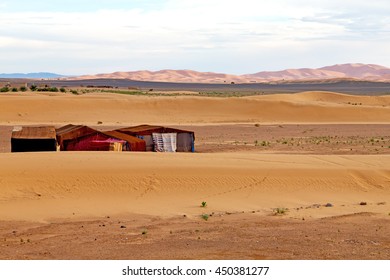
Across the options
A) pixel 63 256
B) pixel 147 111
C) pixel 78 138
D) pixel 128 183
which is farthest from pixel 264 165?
pixel 147 111

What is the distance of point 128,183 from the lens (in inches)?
787

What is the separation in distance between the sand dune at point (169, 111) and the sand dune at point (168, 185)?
1108 inches

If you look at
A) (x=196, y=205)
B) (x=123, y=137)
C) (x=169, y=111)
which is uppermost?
(x=123, y=137)

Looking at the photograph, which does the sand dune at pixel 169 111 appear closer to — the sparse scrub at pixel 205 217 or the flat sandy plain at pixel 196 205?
the flat sandy plain at pixel 196 205

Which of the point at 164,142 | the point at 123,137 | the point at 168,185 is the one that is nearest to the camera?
the point at 168,185

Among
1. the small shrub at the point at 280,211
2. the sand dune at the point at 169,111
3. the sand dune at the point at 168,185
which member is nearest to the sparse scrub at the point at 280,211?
the small shrub at the point at 280,211

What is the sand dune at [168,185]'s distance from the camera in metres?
18.0

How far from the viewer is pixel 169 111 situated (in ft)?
191

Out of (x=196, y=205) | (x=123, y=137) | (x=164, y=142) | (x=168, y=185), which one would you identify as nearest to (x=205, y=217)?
(x=196, y=205)

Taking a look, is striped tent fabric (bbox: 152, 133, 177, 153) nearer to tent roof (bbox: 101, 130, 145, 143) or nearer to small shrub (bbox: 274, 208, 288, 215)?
tent roof (bbox: 101, 130, 145, 143)

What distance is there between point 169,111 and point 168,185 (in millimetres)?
38437

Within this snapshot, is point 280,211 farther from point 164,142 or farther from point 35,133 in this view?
point 164,142

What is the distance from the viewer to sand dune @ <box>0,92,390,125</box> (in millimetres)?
53188

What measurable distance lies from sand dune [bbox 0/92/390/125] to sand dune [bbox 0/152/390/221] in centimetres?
2815
